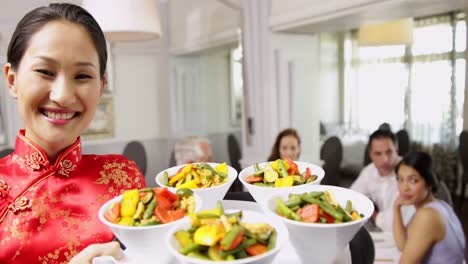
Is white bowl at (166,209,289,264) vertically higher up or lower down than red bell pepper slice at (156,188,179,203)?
lower down

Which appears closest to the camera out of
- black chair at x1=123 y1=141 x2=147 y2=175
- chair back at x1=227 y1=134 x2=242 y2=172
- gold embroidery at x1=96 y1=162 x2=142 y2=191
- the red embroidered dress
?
the red embroidered dress

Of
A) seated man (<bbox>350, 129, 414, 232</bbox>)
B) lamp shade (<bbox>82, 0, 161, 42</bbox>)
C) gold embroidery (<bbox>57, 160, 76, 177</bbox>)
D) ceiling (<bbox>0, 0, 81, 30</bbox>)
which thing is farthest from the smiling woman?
ceiling (<bbox>0, 0, 81, 30</bbox>)

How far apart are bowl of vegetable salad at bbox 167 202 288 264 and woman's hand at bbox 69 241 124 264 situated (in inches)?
4.6

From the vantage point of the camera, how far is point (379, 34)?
4012 millimetres

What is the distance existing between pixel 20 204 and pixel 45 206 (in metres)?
0.05

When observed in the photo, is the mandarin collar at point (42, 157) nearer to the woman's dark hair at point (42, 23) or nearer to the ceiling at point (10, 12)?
the woman's dark hair at point (42, 23)

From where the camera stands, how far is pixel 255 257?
0.45 m

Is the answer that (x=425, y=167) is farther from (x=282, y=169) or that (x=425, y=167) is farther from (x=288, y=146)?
(x=282, y=169)

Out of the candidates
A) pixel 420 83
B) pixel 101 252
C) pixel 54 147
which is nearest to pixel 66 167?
pixel 54 147

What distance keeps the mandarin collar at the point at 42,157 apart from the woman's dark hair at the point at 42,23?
155 millimetres

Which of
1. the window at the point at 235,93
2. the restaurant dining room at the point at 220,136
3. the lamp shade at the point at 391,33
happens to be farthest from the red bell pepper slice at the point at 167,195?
the window at the point at 235,93

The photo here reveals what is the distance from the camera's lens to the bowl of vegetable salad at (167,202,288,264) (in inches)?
18.3

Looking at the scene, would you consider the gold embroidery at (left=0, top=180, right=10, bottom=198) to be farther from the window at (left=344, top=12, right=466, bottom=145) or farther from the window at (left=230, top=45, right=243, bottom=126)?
the window at (left=344, top=12, right=466, bottom=145)

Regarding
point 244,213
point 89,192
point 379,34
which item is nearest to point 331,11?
point 89,192
